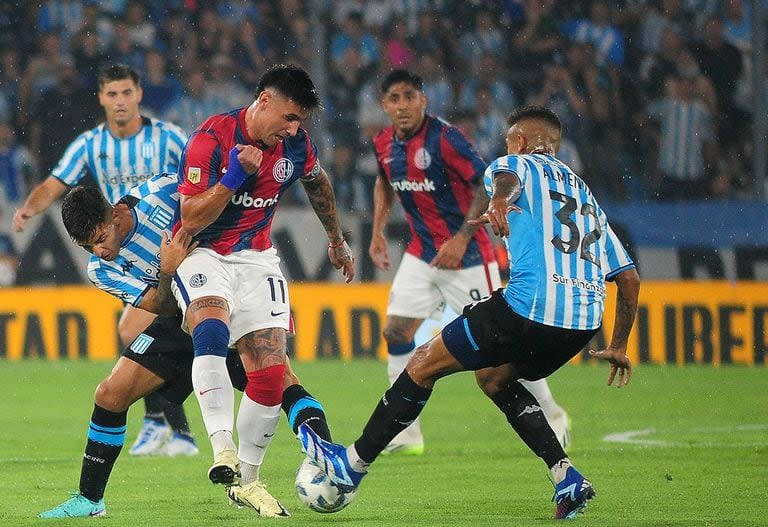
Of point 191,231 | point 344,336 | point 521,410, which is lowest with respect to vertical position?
point 344,336

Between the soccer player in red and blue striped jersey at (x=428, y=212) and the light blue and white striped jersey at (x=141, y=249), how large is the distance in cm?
238

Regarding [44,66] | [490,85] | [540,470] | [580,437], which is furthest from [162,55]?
[540,470]

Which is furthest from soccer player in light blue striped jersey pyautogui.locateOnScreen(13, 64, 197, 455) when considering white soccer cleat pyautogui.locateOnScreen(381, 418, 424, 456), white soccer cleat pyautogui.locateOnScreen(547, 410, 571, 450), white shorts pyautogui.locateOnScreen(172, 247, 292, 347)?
white soccer cleat pyautogui.locateOnScreen(547, 410, 571, 450)

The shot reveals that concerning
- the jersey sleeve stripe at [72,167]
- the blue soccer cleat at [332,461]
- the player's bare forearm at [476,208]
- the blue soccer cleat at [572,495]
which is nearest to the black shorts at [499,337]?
the blue soccer cleat at [572,495]

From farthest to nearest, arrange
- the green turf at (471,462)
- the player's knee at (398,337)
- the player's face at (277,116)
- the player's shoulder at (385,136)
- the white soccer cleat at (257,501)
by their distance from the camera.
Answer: the player's shoulder at (385,136) → the player's knee at (398,337) → the player's face at (277,116) → the green turf at (471,462) → the white soccer cleat at (257,501)

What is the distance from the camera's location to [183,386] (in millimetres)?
6215

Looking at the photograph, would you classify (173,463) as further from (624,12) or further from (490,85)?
(624,12)

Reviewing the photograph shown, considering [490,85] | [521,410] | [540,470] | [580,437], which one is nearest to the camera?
[521,410]

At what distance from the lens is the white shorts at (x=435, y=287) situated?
856cm

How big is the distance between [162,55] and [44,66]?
4.16ft

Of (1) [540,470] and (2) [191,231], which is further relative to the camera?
(1) [540,470]

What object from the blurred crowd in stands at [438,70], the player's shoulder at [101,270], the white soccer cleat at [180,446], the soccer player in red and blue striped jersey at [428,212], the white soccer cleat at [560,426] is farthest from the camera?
the blurred crowd in stands at [438,70]

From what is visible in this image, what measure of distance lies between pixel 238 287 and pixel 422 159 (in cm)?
267

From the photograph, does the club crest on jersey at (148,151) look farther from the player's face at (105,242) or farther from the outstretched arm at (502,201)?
the outstretched arm at (502,201)
